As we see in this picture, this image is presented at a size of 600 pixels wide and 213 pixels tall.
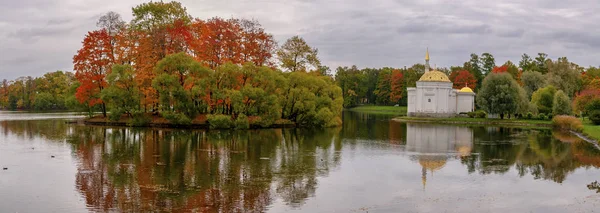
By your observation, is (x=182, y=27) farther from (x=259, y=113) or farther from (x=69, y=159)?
(x=69, y=159)

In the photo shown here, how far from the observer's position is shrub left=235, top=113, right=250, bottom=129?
48.2m

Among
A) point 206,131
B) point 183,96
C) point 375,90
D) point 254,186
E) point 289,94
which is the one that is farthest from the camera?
point 375,90

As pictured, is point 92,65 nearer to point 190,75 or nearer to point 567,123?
point 190,75

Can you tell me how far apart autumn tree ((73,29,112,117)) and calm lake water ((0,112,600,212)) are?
14.5 metres

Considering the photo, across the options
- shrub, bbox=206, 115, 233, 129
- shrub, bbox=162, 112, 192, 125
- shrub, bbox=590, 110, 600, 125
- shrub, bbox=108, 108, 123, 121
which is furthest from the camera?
shrub, bbox=590, 110, 600, 125

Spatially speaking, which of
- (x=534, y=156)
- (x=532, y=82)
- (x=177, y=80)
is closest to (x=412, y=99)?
(x=532, y=82)

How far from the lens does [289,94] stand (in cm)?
5325

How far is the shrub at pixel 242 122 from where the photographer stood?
1900 inches

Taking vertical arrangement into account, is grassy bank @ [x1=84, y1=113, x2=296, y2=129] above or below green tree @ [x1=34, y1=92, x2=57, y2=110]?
below

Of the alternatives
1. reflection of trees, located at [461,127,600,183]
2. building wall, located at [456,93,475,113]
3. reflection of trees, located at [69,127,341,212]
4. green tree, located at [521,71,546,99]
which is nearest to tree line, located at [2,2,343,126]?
reflection of trees, located at [69,127,341,212]

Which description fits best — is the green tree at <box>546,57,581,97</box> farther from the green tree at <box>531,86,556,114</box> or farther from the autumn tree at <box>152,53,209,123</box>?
the autumn tree at <box>152,53,209,123</box>

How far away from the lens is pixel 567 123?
178 ft

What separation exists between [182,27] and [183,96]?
7.98 meters

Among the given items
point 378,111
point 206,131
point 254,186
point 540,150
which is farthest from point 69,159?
point 378,111
